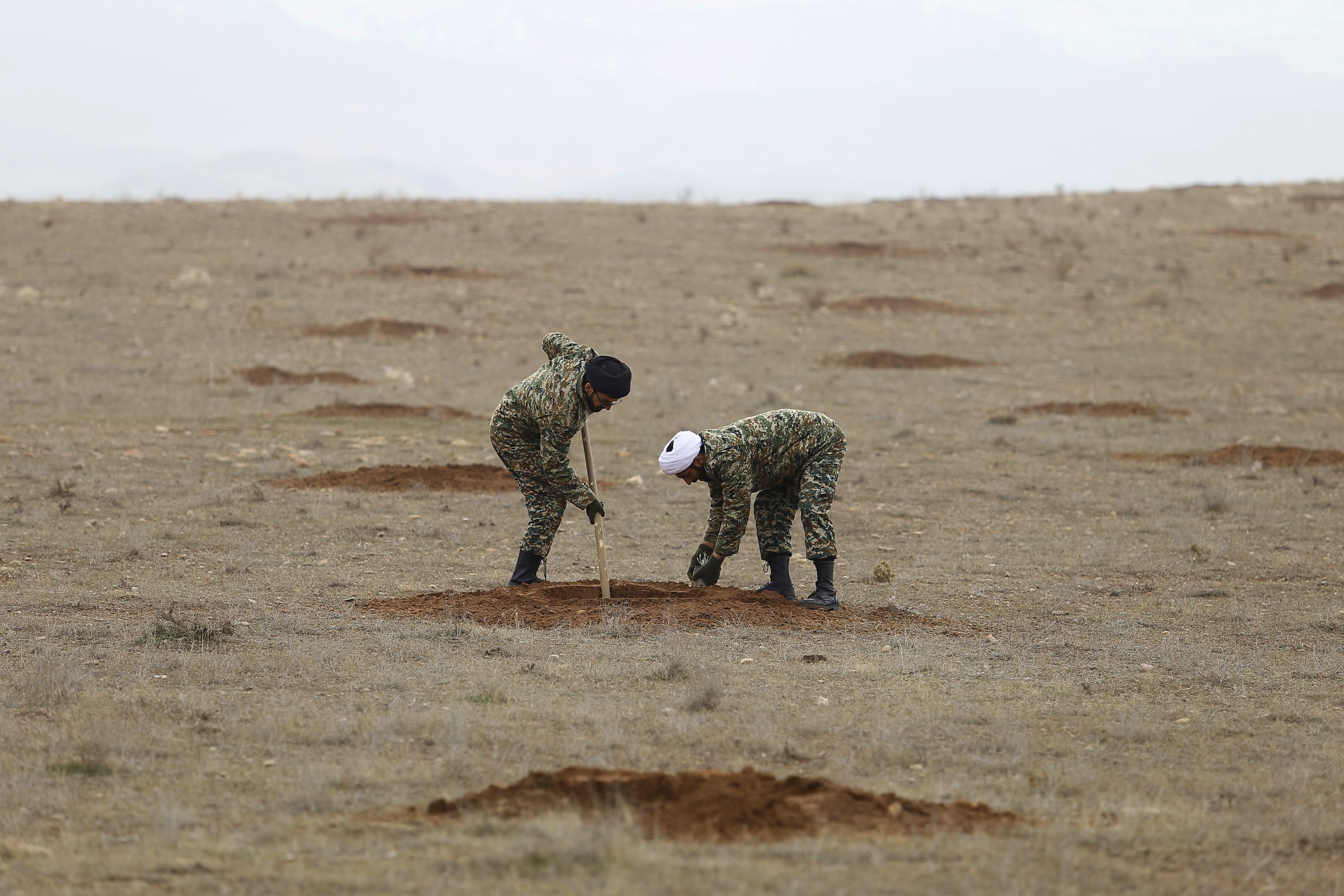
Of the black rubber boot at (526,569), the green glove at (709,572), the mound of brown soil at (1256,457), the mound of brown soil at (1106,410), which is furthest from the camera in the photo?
the mound of brown soil at (1106,410)

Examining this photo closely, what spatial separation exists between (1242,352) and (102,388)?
771 inches

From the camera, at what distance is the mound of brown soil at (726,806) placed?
4.36m

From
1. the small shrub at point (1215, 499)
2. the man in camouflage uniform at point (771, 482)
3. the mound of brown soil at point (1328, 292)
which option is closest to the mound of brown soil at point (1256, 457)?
the small shrub at point (1215, 499)

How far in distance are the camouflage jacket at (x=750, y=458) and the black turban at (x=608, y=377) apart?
560 mm

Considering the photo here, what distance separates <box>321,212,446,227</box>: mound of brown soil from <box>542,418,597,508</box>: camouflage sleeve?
29692mm

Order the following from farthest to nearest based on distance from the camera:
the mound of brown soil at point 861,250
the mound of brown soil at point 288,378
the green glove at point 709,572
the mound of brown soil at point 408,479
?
1. the mound of brown soil at point 861,250
2. the mound of brown soil at point 288,378
3. the mound of brown soil at point 408,479
4. the green glove at point 709,572

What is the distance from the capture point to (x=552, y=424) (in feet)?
26.2

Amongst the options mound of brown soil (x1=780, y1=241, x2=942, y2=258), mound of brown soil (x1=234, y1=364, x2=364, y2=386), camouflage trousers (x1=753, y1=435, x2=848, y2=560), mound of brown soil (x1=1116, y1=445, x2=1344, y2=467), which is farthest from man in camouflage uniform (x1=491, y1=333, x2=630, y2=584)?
mound of brown soil (x1=780, y1=241, x2=942, y2=258)

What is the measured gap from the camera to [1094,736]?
5.84 m

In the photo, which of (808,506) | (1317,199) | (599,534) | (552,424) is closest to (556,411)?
(552,424)

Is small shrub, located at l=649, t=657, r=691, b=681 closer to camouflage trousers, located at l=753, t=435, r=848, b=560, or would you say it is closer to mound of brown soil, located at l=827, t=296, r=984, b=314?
camouflage trousers, located at l=753, t=435, r=848, b=560

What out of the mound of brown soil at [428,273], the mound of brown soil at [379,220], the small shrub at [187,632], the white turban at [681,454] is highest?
the mound of brown soil at [379,220]

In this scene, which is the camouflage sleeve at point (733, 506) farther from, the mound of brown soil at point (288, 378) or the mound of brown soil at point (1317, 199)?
the mound of brown soil at point (1317, 199)

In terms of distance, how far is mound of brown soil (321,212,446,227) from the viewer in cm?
3675
